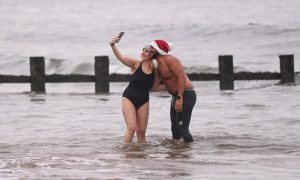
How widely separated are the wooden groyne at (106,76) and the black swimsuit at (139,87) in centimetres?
891

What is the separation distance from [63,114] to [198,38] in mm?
30976

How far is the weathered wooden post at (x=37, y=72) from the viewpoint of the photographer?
21.2 meters

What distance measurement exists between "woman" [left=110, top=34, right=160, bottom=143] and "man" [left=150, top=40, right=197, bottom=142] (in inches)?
4.5

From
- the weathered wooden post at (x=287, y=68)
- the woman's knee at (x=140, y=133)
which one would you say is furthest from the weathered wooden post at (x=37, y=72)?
the woman's knee at (x=140, y=133)

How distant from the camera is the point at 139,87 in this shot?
38.9ft

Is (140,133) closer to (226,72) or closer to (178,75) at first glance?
(178,75)

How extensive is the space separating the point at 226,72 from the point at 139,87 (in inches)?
381

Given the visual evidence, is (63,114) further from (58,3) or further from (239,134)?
(58,3)

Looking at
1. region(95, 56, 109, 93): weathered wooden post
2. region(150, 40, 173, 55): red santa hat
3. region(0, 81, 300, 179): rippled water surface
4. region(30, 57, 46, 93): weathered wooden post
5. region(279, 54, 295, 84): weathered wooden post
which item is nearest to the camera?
region(0, 81, 300, 179): rippled water surface

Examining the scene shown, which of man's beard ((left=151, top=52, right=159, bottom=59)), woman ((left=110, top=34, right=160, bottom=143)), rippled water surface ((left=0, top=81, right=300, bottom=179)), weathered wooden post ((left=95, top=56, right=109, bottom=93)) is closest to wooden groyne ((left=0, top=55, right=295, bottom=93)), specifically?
weathered wooden post ((left=95, top=56, right=109, bottom=93))

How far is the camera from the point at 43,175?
9680 millimetres

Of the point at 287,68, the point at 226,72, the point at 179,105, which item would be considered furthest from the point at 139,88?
the point at 287,68

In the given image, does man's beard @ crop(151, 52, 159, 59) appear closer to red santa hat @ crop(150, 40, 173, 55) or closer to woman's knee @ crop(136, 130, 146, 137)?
red santa hat @ crop(150, 40, 173, 55)

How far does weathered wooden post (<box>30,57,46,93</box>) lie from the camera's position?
21.2m
